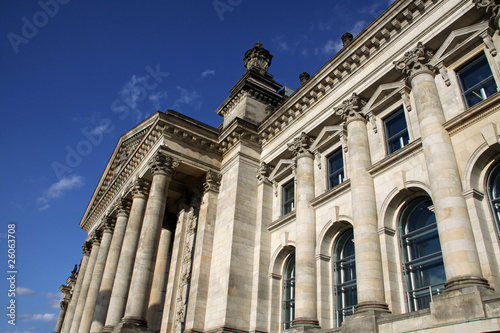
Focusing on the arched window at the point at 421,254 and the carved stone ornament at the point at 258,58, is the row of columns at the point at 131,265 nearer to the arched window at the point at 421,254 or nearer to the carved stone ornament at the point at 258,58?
the carved stone ornament at the point at 258,58

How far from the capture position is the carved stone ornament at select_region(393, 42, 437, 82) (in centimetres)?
1394

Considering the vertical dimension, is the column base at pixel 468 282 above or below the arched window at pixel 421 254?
below

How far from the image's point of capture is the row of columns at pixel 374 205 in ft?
35.0

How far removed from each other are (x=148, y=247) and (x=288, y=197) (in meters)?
7.15

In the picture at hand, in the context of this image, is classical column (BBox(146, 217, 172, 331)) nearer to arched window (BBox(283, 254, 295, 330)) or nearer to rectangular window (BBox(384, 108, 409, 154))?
arched window (BBox(283, 254, 295, 330))

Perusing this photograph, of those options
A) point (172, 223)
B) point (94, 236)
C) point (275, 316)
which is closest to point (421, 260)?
point (275, 316)

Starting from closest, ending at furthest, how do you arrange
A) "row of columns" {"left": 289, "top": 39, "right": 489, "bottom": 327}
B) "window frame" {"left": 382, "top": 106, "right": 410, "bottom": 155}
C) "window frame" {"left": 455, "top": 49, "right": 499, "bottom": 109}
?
1. "row of columns" {"left": 289, "top": 39, "right": 489, "bottom": 327}
2. "window frame" {"left": 455, "top": 49, "right": 499, "bottom": 109}
3. "window frame" {"left": 382, "top": 106, "right": 410, "bottom": 155}

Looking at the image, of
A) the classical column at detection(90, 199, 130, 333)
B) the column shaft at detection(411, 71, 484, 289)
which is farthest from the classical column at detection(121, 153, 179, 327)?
the column shaft at detection(411, 71, 484, 289)

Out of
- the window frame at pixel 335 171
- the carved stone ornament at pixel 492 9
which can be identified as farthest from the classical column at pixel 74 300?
the carved stone ornament at pixel 492 9

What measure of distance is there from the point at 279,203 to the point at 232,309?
18.5 feet

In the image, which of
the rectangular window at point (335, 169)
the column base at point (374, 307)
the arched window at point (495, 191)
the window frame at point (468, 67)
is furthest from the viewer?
the rectangular window at point (335, 169)

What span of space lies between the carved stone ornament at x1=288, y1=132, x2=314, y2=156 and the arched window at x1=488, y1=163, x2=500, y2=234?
333 inches

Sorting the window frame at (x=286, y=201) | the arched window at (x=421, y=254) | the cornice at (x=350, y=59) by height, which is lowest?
the arched window at (x=421, y=254)

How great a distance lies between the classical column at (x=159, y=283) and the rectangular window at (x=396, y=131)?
1500 cm
